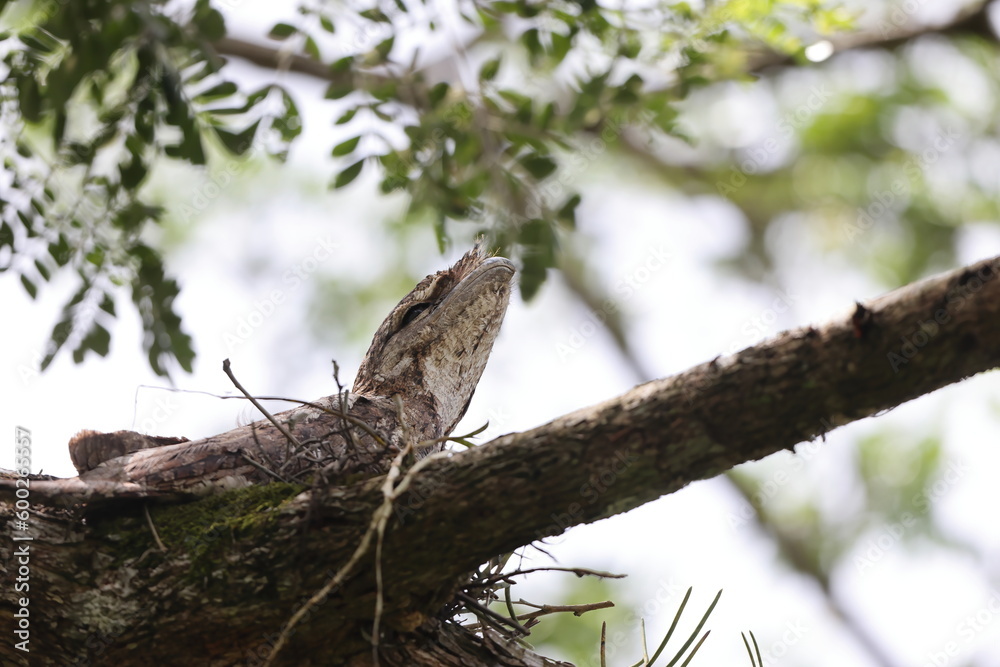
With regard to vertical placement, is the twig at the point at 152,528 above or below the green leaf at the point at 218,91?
below

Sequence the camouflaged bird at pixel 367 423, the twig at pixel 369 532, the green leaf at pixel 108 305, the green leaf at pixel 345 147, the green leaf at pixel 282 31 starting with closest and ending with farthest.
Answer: the twig at pixel 369 532
the camouflaged bird at pixel 367 423
the green leaf at pixel 282 31
the green leaf at pixel 345 147
the green leaf at pixel 108 305

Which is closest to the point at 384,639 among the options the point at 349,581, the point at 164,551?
the point at 349,581

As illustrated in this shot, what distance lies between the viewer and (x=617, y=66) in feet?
16.0

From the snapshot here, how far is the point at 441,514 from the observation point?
261 cm

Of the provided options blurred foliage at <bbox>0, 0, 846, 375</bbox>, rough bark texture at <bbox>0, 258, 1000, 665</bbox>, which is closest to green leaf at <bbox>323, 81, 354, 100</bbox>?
blurred foliage at <bbox>0, 0, 846, 375</bbox>

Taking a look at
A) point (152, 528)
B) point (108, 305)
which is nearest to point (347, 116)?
point (108, 305)

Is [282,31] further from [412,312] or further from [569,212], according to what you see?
[569,212]

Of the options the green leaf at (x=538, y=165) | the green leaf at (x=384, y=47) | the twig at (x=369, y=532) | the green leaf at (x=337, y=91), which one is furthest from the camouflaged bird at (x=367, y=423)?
the green leaf at (x=384, y=47)

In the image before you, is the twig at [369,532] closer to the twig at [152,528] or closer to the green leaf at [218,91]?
the twig at [152,528]

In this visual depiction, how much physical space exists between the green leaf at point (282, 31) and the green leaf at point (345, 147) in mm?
597

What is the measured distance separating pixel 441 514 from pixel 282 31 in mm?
2864

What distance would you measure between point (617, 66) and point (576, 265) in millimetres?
7384

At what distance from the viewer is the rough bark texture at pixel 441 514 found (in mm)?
2275

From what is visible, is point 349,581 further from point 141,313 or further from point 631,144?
point 631,144
